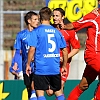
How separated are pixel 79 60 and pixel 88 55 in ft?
17.5

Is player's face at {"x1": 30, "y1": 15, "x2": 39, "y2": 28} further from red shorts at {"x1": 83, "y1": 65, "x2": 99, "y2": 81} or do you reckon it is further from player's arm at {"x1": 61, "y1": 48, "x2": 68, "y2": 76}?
red shorts at {"x1": 83, "y1": 65, "x2": 99, "y2": 81}

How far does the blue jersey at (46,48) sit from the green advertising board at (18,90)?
2728mm

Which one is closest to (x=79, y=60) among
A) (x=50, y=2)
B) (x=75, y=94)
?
(x=50, y=2)

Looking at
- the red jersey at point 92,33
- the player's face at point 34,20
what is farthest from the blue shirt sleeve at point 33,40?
the player's face at point 34,20

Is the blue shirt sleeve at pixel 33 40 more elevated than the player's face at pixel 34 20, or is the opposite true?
the player's face at pixel 34 20

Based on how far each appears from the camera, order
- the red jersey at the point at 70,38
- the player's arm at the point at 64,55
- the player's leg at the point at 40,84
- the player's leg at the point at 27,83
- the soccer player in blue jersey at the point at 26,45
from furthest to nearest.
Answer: the player's leg at the point at 27,83
the soccer player in blue jersey at the point at 26,45
the red jersey at the point at 70,38
the player's arm at the point at 64,55
the player's leg at the point at 40,84

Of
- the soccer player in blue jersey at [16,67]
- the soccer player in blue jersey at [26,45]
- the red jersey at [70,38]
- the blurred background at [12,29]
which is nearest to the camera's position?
the red jersey at [70,38]

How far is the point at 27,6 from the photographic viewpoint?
1842 cm

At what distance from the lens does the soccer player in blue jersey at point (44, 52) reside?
11.4 metres

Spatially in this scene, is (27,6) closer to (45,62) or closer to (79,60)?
(79,60)

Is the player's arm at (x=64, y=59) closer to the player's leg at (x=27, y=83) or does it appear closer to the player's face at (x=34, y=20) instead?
the player's leg at (x=27, y=83)

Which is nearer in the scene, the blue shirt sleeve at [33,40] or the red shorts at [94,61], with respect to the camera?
the red shorts at [94,61]

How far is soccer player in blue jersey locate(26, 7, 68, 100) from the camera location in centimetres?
1135

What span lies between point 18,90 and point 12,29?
4.05 meters
